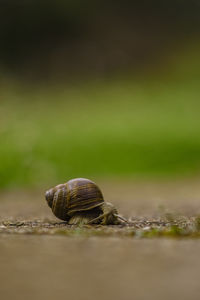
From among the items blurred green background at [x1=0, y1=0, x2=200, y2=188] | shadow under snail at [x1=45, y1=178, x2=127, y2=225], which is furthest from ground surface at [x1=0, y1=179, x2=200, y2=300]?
blurred green background at [x1=0, y1=0, x2=200, y2=188]

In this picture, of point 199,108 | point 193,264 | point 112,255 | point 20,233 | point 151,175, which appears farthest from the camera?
point 199,108

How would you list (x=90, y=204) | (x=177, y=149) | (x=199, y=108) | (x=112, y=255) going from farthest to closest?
(x=199, y=108), (x=177, y=149), (x=90, y=204), (x=112, y=255)

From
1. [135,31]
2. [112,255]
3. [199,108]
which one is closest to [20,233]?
[112,255]

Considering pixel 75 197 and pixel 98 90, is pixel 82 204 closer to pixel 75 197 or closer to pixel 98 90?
pixel 75 197

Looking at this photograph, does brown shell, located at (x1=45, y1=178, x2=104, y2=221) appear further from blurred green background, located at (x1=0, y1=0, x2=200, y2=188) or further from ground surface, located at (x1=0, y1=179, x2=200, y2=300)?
blurred green background, located at (x1=0, y1=0, x2=200, y2=188)

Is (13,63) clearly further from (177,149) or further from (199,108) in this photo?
(177,149)
